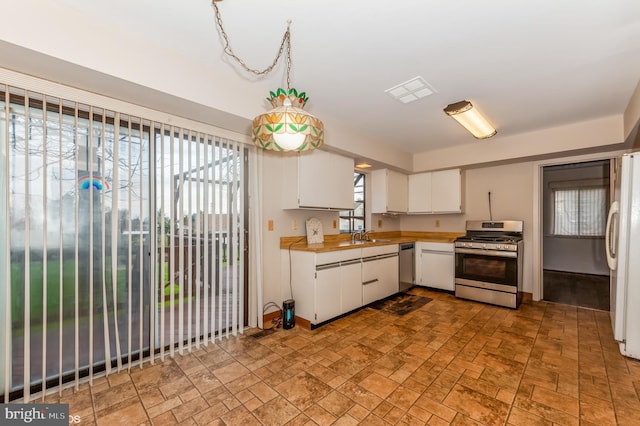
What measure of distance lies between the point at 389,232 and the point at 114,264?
447 cm

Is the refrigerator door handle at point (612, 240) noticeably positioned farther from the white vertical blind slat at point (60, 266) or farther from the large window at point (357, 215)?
the white vertical blind slat at point (60, 266)

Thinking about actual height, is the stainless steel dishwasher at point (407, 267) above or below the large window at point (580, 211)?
below

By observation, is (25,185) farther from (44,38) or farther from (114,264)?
(44,38)

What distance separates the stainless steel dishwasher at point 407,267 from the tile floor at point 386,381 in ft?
4.51

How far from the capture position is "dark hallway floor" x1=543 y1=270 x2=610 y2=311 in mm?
4145

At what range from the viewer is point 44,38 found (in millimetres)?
1612

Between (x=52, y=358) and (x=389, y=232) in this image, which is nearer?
(x=52, y=358)

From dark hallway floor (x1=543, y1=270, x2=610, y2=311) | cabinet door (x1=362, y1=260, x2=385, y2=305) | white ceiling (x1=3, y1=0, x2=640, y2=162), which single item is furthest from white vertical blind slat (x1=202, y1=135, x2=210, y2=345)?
dark hallway floor (x1=543, y1=270, x2=610, y2=311)

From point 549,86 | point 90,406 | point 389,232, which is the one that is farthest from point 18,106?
point 389,232

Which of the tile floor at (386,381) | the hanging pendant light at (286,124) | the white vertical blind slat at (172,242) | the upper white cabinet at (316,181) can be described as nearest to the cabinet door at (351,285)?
the tile floor at (386,381)

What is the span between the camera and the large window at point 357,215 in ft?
15.8

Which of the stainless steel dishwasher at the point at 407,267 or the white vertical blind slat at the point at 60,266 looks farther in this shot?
the stainless steel dishwasher at the point at 407,267

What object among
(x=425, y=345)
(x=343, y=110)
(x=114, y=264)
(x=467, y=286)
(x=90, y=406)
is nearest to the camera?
(x=90, y=406)

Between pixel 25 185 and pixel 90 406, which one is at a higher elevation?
pixel 25 185
